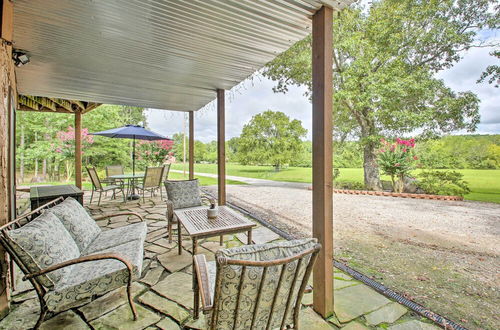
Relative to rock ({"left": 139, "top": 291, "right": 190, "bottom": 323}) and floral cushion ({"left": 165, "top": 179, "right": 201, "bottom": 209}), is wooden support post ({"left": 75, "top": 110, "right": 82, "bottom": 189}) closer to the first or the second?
floral cushion ({"left": 165, "top": 179, "right": 201, "bottom": 209})

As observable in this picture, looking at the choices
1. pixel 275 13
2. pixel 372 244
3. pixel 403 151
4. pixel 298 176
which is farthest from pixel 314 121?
pixel 298 176

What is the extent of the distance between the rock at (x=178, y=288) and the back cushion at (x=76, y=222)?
874 millimetres

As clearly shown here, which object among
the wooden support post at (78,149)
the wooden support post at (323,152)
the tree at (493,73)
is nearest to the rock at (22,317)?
the wooden support post at (323,152)

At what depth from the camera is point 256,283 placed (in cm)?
113

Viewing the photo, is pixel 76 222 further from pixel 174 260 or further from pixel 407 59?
pixel 407 59

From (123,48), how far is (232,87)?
1926mm

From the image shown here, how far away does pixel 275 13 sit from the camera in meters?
2.03

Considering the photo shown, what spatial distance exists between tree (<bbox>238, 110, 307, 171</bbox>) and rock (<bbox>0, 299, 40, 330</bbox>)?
11962mm

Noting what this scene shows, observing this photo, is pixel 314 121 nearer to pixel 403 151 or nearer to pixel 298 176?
pixel 403 151

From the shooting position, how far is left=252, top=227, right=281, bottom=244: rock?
3289 millimetres

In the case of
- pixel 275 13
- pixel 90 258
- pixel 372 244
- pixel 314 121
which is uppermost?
pixel 275 13

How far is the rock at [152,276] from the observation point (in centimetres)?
222

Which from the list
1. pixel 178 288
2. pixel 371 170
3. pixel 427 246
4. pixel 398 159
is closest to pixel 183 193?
pixel 178 288

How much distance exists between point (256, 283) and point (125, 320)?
130 cm
